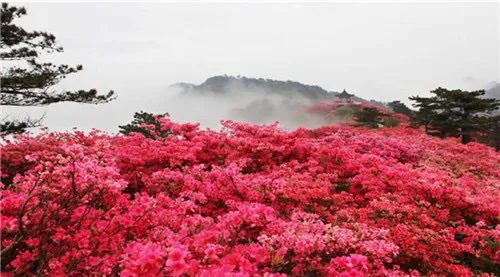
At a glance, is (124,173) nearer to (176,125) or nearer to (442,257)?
(176,125)

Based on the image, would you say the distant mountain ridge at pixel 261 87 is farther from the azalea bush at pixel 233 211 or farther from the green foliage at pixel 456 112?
the azalea bush at pixel 233 211

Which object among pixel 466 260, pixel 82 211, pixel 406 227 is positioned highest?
pixel 82 211

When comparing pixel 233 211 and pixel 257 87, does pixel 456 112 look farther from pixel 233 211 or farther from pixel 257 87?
pixel 257 87

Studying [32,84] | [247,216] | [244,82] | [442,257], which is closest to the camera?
[247,216]

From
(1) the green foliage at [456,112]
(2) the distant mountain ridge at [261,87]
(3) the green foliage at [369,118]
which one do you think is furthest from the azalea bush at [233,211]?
(2) the distant mountain ridge at [261,87]

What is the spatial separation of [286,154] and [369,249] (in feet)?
25.1

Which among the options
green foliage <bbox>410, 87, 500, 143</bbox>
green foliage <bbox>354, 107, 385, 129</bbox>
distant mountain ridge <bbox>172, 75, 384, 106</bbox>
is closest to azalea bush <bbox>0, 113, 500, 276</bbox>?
green foliage <bbox>410, 87, 500, 143</bbox>

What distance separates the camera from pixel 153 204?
7.23m

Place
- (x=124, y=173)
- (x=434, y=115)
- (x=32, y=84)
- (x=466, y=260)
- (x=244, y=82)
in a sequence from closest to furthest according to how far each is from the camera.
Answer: (x=466, y=260), (x=124, y=173), (x=32, y=84), (x=434, y=115), (x=244, y=82)

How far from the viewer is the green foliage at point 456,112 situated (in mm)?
33281

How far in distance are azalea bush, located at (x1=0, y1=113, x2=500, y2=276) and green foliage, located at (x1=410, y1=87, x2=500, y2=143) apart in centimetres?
1806

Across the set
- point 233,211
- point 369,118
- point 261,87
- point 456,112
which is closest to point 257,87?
point 261,87

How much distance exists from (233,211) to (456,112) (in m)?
33.1

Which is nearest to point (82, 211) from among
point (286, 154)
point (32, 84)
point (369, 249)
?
point (369, 249)
